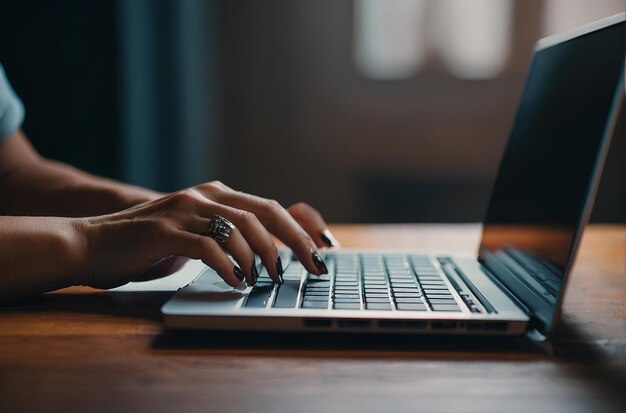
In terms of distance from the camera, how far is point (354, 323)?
1.75ft

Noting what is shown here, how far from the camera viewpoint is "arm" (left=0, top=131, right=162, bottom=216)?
0.93 metres

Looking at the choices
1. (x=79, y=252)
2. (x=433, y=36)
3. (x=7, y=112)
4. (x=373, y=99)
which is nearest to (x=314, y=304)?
(x=79, y=252)

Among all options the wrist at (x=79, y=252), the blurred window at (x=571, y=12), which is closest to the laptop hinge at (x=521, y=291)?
the wrist at (x=79, y=252)

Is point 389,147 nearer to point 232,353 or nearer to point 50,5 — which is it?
point 50,5

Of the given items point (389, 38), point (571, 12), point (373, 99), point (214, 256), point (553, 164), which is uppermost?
point (571, 12)

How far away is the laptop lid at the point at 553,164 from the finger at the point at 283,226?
0.66ft

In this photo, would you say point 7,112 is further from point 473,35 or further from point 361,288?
point 473,35

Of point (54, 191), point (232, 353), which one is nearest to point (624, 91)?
point (232, 353)

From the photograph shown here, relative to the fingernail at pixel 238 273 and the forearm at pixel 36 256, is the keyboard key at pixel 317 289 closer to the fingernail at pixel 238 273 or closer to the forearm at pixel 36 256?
the fingernail at pixel 238 273

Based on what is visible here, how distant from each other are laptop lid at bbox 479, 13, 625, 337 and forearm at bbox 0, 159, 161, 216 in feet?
1.56

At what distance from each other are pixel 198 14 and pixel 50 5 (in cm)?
118

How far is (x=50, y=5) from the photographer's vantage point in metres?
1.99

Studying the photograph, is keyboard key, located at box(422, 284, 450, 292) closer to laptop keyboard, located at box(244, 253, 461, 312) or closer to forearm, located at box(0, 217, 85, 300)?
laptop keyboard, located at box(244, 253, 461, 312)

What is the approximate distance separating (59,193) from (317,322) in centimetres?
61
